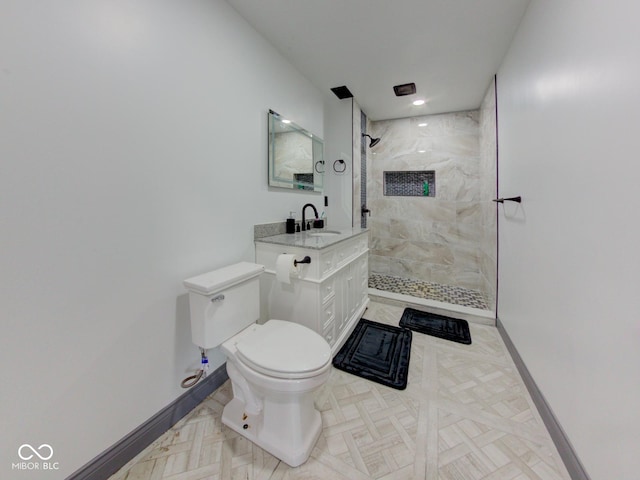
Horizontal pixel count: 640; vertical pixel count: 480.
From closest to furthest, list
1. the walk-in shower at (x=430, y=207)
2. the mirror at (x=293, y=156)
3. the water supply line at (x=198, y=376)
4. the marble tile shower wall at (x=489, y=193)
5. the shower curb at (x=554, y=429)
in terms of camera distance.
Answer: the shower curb at (x=554, y=429) < the water supply line at (x=198, y=376) < the mirror at (x=293, y=156) < the marble tile shower wall at (x=489, y=193) < the walk-in shower at (x=430, y=207)

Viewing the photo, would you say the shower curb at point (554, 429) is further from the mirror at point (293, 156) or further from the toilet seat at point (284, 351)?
the mirror at point (293, 156)

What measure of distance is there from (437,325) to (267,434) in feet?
5.76

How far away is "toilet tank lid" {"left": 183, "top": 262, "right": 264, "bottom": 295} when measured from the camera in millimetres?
1171

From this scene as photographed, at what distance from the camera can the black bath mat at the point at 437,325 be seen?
2104 millimetres

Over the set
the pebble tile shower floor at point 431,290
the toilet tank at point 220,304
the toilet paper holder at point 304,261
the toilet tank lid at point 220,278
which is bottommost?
the pebble tile shower floor at point 431,290

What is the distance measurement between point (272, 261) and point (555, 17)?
198 cm

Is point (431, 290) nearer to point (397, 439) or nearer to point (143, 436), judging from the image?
point (397, 439)

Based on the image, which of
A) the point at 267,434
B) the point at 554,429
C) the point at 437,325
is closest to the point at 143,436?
the point at 267,434

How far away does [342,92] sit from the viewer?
106 inches

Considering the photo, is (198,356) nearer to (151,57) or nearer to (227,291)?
(227,291)

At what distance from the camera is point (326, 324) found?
1693 millimetres

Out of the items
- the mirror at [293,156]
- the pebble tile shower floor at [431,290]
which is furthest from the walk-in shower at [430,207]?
the mirror at [293,156]

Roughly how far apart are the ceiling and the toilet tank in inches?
66.3

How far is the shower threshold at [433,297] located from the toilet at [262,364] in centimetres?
173
